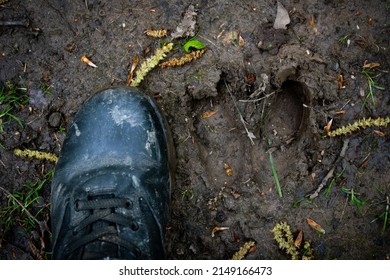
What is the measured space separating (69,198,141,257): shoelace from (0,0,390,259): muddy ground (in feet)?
1.31

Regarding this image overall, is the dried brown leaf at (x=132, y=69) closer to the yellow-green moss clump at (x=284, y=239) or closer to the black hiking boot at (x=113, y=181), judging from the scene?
the black hiking boot at (x=113, y=181)

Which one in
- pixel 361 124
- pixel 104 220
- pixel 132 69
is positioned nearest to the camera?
pixel 104 220

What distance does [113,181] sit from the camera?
102 inches

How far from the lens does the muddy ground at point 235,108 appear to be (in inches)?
110

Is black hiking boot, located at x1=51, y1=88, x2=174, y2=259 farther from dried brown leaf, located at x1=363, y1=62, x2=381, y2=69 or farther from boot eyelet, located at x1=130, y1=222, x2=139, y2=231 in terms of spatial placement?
dried brown leaf, located at x1=363, y1=62, x2=381, y2=69

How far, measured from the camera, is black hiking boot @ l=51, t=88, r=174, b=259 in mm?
2531

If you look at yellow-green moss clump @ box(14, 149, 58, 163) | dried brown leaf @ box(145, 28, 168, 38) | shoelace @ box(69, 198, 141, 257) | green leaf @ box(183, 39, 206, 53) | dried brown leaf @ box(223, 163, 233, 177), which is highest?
dried brown leaf @ box(145, 28, 168, 38)

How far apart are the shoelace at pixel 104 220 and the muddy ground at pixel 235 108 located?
0.40m

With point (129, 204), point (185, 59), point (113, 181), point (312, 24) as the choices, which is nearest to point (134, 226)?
point (129, 204)

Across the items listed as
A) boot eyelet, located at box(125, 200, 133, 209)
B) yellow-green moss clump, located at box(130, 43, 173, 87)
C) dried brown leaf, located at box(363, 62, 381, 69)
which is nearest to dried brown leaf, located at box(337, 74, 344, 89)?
dried brown leaf, located at box(363, 62, 381, 69)

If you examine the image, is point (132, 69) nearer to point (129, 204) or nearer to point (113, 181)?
point (113, 181)

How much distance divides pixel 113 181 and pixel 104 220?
22 centimetres
